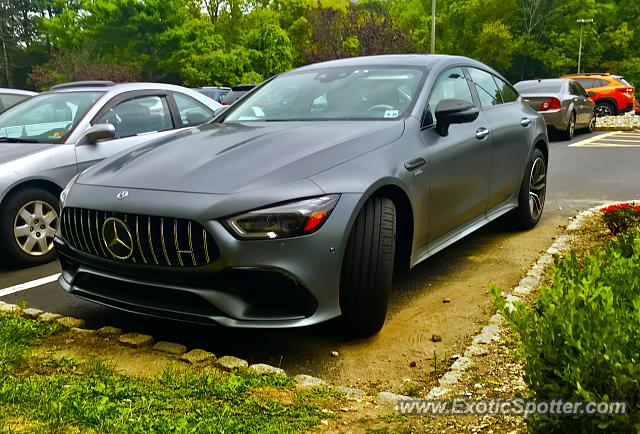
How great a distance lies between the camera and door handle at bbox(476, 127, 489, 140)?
4.77 m

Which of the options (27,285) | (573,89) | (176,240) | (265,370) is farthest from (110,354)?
(573,89)

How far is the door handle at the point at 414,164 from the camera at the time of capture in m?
3.77

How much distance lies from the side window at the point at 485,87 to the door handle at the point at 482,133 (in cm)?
40

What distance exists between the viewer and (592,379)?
1882 mm

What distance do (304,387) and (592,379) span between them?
1362 mm

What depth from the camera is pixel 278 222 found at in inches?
120

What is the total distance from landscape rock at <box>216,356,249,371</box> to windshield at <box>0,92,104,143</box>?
3.26 m

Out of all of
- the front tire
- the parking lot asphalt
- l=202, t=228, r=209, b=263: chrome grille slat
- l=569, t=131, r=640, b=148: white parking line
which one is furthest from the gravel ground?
l=202, t=228, r=209, b=263: chrome grille slat

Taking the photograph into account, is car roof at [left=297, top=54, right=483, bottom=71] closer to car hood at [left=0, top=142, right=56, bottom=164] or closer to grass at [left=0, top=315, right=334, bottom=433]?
car hood at [left=0, top=142, right=56, bottom=164]

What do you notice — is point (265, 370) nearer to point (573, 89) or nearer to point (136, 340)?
point (136, 340)

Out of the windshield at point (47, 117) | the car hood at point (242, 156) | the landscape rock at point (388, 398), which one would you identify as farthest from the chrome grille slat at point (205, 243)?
the windshield at point (47, 117)

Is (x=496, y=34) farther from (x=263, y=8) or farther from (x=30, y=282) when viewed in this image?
(x=30, y=282)

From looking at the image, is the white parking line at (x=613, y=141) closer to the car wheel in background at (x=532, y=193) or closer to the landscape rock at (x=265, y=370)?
the car wheel in background at (x=532, y=193)

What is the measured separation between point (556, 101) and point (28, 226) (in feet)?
42.8
